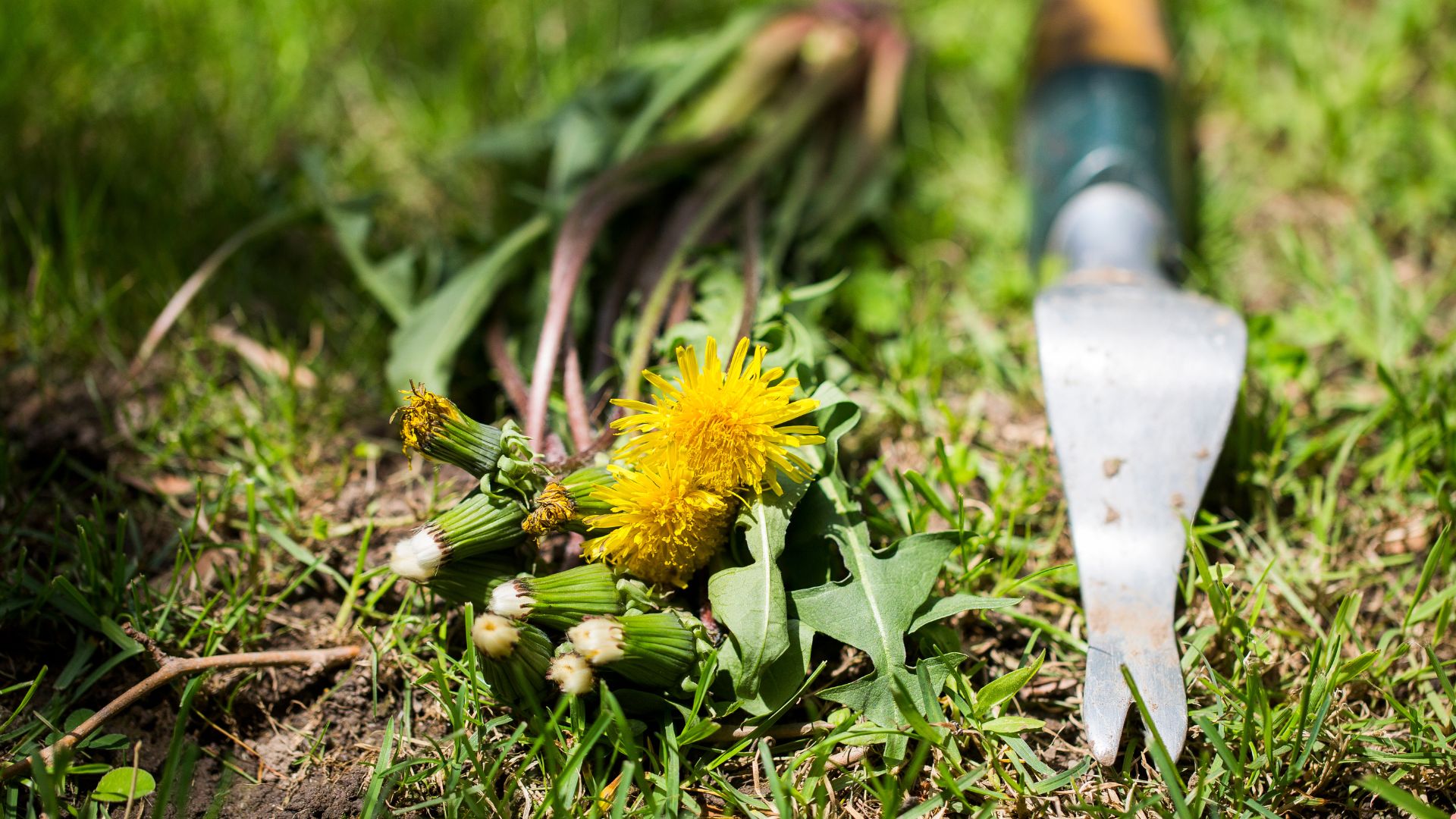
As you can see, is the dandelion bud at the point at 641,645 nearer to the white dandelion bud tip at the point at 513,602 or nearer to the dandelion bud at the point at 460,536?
the white dandelion bud tip at the point at 513,602

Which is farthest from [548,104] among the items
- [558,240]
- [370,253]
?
[558,240]

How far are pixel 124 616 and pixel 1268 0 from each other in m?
3.76

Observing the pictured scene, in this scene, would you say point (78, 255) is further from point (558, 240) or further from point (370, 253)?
point (558, 240)

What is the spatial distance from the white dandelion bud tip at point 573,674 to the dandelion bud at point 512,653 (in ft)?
0.12

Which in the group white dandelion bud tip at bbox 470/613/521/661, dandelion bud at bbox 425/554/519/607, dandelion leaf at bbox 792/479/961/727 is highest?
dandelion bud at bbox 425/554/519/607

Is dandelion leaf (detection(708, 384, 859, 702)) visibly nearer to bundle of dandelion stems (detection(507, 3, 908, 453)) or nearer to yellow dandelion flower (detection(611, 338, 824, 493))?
yellow dandelion flower (detection(611, 338, 824, 493))

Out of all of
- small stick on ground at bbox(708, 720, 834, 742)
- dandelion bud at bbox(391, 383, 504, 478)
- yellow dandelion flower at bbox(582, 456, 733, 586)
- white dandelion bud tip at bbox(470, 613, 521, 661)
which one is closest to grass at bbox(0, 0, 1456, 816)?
small stick on ground at bbox(708, 720, 834, 742)

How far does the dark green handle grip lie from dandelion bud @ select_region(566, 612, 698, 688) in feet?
4.82

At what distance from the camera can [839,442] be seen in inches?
84.1

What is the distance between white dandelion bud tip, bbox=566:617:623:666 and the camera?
142 centimetres

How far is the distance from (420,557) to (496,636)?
0.20 m

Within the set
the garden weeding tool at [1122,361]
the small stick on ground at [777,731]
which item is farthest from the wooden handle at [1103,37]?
the small stick on ground at [777,731]

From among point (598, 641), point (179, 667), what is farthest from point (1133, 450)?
point (179, 667)

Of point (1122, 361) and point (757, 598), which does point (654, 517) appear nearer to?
point (757, 598)
